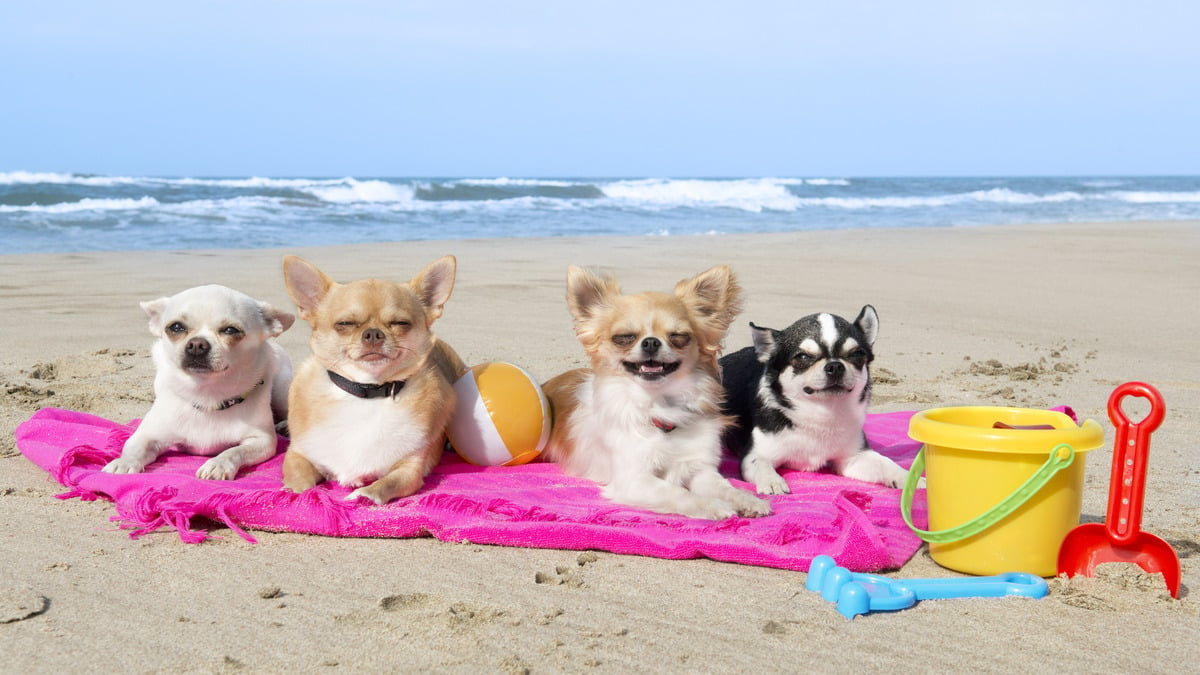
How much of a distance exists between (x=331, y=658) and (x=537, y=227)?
791 inches

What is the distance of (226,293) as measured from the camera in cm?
438

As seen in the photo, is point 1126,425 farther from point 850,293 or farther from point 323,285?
point 850,293

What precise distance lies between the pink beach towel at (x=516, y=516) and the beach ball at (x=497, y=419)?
0.22 meters

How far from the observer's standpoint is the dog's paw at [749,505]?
3.81m

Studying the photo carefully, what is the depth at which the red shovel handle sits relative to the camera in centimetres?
298

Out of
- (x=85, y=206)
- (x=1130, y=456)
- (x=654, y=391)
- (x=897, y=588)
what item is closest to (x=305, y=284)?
(x=654, y=391)

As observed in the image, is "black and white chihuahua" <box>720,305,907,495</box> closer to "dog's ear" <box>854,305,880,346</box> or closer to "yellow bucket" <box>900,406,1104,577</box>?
"dog's ear" <box>854,305,880,346</box>

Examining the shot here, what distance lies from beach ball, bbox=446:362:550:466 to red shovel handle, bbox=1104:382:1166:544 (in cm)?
241

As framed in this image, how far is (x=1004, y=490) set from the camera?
10.3ft

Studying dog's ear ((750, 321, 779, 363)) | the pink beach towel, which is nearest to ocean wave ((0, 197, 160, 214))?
the pink beach towel

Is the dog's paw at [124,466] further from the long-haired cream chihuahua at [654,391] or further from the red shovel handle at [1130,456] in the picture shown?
the red shovel handle at [1130,456]

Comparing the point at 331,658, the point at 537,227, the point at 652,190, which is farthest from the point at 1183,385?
the point at 652,190

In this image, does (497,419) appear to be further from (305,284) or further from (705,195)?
(705,195)

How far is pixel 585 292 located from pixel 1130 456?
7.16ft
